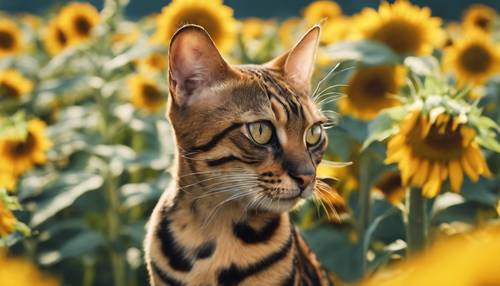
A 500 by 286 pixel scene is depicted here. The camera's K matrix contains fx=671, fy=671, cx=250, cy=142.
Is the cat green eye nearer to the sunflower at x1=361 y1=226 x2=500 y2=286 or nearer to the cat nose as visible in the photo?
the cat nose

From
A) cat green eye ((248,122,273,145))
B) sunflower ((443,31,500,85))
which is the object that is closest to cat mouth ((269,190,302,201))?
cat green eye ((248,122,273,145))

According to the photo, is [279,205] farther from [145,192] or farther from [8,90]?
[8,90]

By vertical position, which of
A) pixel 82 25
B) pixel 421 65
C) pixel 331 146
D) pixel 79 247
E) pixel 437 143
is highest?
pixel 82 25

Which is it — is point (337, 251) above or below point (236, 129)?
below

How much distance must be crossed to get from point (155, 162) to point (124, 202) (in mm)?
338

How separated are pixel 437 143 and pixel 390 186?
0.71 meters

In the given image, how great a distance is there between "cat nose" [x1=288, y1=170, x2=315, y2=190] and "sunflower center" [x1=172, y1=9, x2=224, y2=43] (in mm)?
1340

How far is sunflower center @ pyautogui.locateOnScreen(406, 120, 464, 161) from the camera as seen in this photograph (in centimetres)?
150

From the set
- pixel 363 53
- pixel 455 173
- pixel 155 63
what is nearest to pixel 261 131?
pixel 455 173

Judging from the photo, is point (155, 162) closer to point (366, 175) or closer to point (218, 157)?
point (366, 175)

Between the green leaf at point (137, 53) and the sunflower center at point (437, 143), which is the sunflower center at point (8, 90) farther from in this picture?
the sunflower center at point (437, 143)

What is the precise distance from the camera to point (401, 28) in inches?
94.5

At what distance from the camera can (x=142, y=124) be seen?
2789mm

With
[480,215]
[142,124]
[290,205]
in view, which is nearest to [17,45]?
[142,124]
